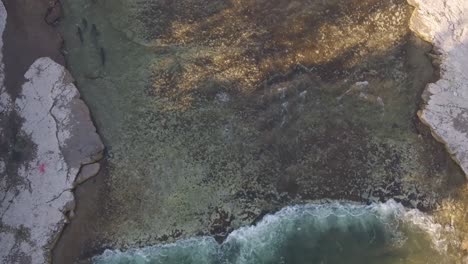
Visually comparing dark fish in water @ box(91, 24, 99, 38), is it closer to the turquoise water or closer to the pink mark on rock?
the pink mark on rock

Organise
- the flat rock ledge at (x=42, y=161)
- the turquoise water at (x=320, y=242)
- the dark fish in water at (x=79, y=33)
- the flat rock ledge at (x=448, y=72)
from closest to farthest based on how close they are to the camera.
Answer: the turquoise water at (x=320, y=242)
the flat rock ledge at (x=42, y=161)
the flat rock ledge at (x=448, y=72)
the dark fish in water at (x=79, y=33)

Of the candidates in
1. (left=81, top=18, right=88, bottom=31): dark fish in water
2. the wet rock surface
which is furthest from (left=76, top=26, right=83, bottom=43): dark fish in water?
(left=81, top=18, right=88, bottom=31): dark fish in water

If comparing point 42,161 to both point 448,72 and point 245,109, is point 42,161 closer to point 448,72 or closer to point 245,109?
point 245,109

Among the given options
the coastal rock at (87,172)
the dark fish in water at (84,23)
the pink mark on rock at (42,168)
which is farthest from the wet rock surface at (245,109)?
the pink mark on rock at (42,168)

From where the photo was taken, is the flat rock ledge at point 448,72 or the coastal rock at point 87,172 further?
the flat rock ledge at point 448,72

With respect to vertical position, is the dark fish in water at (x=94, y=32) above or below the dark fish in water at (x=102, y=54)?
above

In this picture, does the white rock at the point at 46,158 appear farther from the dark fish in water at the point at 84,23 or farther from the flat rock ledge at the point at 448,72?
the flat rock ledge at the point at 448,72
